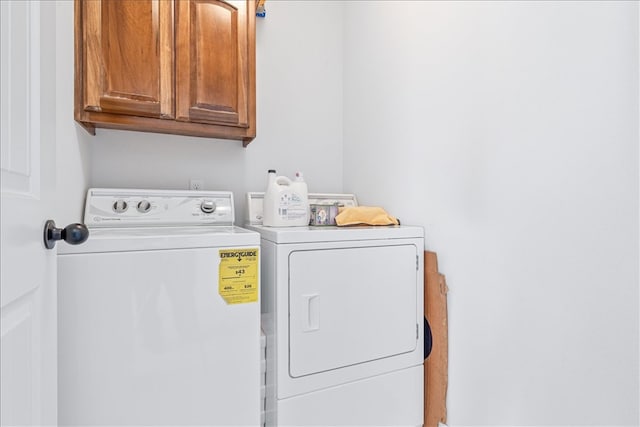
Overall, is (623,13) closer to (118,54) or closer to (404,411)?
(404,411)

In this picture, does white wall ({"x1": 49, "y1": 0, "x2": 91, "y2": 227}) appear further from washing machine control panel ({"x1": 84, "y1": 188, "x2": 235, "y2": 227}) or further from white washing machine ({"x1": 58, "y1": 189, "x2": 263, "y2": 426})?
white washing machine ({"x1": 58, "y1": 189, "x2": 263, "y2": 426})

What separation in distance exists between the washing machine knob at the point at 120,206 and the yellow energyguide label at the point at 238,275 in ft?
2.49

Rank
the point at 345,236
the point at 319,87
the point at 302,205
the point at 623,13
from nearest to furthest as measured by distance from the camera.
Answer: the point at 623,13 → the point at 345,236 → the point at 302,205 → the point at 319,87

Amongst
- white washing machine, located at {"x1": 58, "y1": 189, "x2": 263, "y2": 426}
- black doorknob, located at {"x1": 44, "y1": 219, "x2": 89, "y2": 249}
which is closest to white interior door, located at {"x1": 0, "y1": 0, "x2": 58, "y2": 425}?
black doorknob, located at {"x1": 44, "y1": 219, "x2": 89, "y2": 249}

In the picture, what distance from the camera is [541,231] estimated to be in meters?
1.19

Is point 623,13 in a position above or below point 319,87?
below

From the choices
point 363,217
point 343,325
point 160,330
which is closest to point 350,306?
point 343,325

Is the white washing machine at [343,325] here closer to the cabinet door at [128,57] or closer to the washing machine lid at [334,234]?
the washing machine lid at [334,234]

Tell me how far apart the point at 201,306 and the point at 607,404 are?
133 cm

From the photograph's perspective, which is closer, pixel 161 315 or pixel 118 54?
pixel 161 315

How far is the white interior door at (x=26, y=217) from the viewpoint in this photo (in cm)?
60

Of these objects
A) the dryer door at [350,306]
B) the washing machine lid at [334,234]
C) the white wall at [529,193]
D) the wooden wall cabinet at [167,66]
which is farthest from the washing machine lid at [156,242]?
the white wall at [529,193]

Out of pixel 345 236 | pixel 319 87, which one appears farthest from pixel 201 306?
pixel 319 87

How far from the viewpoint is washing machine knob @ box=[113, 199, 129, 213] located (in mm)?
1666
